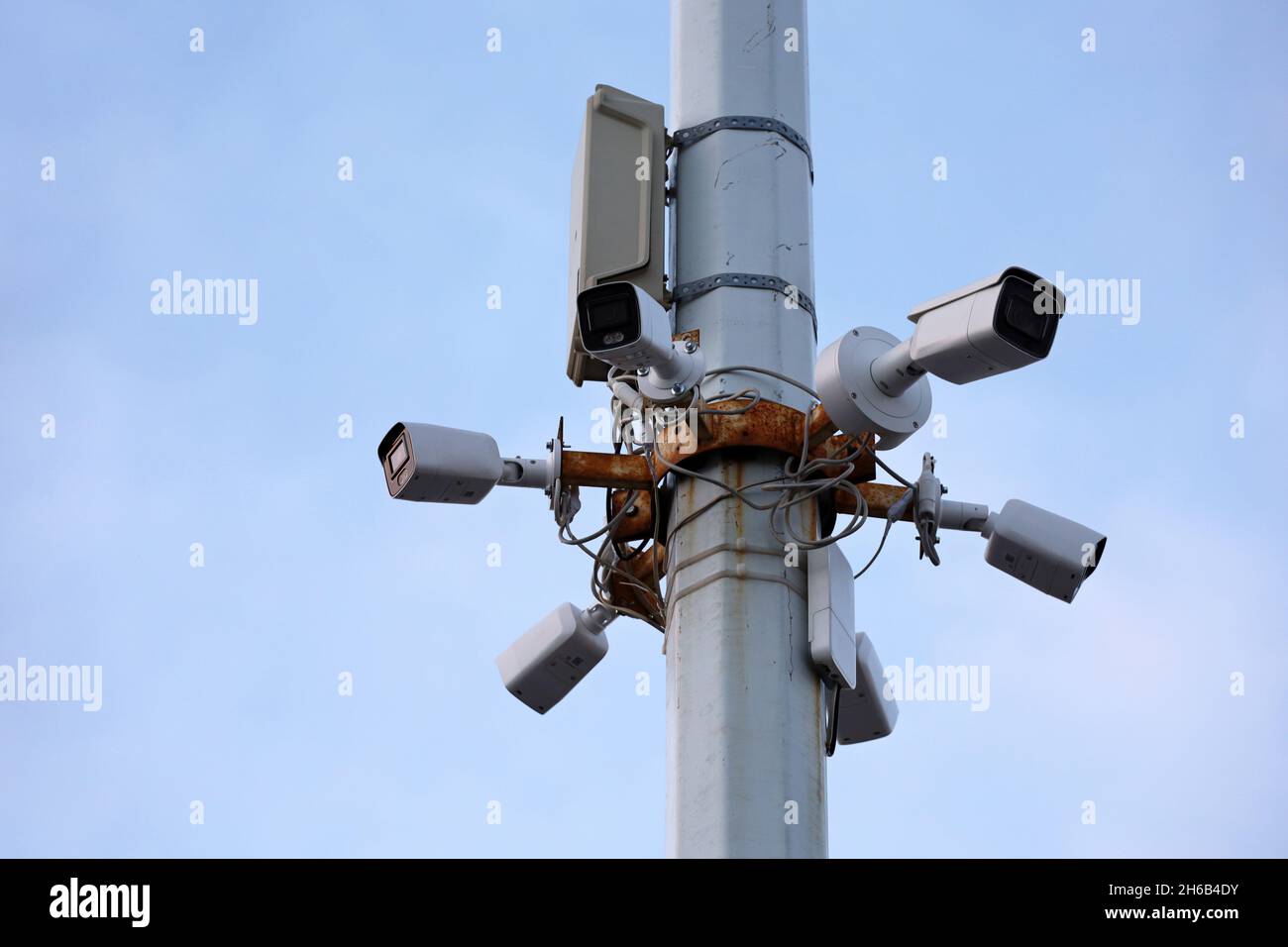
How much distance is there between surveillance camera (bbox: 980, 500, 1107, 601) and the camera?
12.7 metres

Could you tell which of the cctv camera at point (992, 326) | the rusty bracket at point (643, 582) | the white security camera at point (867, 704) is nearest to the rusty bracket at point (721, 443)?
the rusty bracket at point (643, 582)

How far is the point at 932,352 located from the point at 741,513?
1783 millimetres

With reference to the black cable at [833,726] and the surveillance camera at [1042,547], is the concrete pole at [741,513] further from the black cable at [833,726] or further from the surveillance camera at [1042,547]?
the surveillance camera at [1042,547]

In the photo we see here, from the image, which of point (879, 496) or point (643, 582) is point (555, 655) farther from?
point (879, 496)

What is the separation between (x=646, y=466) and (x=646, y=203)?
73.4 inches

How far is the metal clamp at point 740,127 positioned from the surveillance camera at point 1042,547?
2865 millimetres

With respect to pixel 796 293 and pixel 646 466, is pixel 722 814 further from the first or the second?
pixel 796 293

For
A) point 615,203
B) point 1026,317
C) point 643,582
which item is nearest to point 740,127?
point 615,203

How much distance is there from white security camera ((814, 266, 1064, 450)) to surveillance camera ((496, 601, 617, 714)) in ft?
8.08

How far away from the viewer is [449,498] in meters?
12.4
